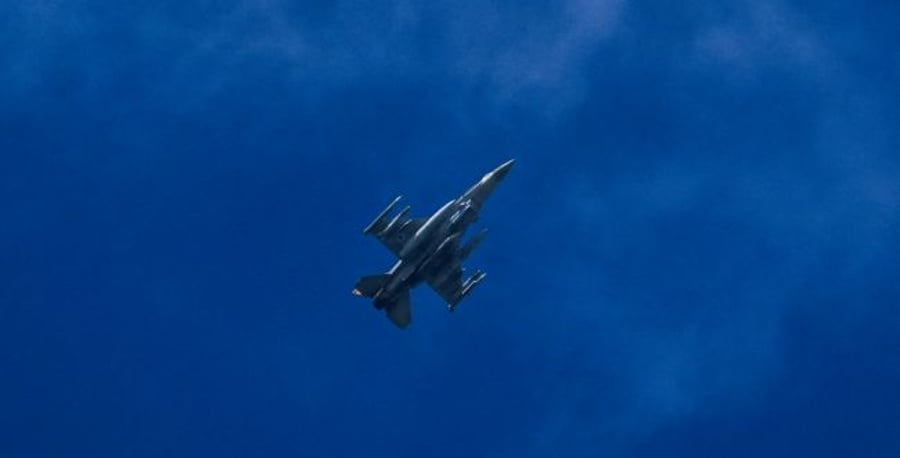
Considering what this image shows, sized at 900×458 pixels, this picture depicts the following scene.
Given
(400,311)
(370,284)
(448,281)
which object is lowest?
(400,311)

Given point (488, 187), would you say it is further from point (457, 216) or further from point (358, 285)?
point (358, 285)

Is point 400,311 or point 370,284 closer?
point 370,284

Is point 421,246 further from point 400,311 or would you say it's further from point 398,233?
point 400,311

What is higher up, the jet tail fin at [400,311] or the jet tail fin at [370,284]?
the jet tail fin at [370,284]

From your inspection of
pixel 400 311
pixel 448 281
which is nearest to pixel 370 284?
pixel 400 311

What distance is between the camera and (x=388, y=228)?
84875 mm

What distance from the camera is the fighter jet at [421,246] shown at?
279 ft

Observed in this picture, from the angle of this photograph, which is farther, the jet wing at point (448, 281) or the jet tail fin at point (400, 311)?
the jet wing at point (448, 281)

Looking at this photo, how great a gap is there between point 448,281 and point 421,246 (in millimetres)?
5746

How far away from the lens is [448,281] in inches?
3531

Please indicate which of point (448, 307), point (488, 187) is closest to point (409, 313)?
point (448, 307)

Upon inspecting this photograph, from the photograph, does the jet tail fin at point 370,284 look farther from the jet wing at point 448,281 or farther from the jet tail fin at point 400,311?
the jet wing at point 448,281

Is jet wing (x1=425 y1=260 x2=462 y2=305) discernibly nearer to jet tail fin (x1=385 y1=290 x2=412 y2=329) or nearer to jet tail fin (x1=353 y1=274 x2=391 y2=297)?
jet tail fin (x1=385 y1=290 x2=412 y2=329)

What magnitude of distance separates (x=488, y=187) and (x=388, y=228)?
8566 mm
